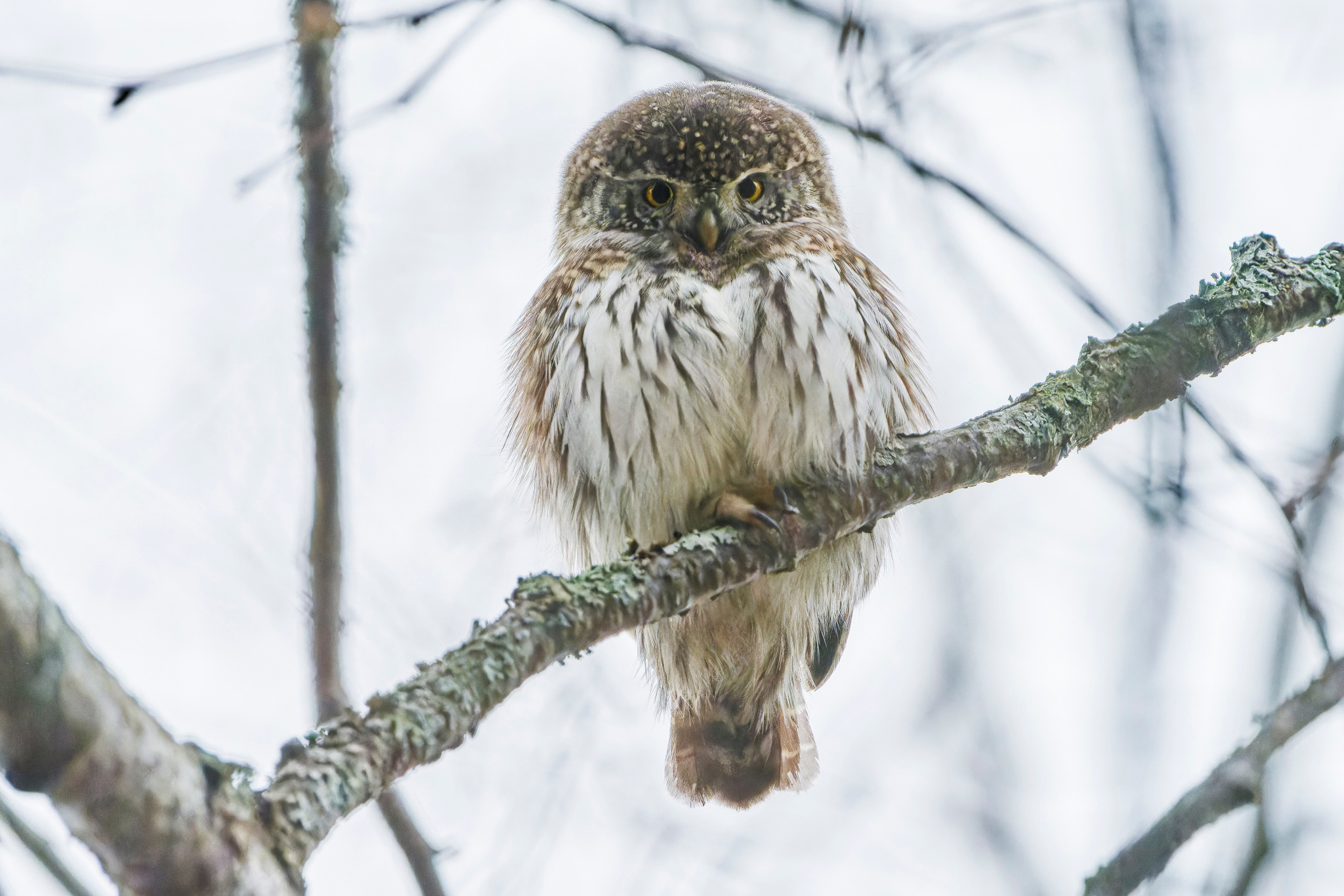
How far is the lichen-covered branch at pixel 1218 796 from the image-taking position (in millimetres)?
2129

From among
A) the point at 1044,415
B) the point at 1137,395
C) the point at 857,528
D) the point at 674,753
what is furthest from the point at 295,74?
the point at 674,753

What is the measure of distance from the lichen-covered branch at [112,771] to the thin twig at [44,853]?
0.51 m

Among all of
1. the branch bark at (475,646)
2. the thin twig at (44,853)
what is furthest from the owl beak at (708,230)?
the thin twig at (44,853)

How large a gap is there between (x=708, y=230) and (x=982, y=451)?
3.91 feet

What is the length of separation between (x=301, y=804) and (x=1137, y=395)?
2516 millimetres

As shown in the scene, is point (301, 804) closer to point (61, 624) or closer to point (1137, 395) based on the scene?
point (61, 624)

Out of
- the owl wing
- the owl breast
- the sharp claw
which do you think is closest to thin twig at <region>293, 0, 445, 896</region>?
the sharp claw

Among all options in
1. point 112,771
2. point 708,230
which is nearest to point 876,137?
point 708,230

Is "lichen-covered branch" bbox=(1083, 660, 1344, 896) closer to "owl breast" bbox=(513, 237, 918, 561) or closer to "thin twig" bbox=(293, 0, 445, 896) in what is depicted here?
"owl breast" bbox=(513, 237, 918, 561)

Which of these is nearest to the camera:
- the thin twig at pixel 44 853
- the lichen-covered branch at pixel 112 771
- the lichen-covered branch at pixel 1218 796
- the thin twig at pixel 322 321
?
the lichen-covered branch at pixel 112 771

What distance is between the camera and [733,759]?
411 centimetres

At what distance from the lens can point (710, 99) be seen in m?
3.98

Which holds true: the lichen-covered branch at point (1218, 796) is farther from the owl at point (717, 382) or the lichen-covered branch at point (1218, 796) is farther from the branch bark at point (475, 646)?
the owl at point (717, 382)

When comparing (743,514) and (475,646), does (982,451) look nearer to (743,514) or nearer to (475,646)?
(743,514)
